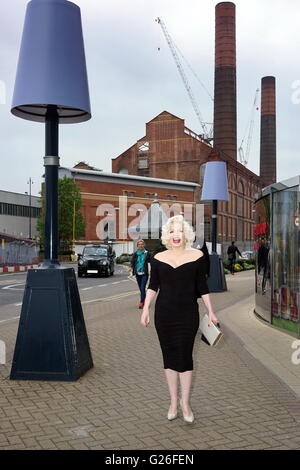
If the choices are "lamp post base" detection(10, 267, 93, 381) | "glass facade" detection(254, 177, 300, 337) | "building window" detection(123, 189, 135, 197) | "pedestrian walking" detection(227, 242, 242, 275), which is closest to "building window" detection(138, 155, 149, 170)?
"building window" detection(123, 189, 135, 197)

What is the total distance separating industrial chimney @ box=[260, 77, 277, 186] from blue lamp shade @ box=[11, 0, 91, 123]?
81385mm

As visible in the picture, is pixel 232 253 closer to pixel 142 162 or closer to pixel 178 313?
pixel 178 313

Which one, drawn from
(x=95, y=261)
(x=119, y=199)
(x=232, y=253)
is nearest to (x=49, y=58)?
(x=232, y=253)

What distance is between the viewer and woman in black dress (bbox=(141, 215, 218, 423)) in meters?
4.61

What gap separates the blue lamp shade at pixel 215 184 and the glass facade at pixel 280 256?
6544 mm

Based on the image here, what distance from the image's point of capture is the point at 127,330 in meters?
9.91

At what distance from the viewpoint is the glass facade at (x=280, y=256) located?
357 inches

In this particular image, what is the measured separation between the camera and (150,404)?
518 centimetres

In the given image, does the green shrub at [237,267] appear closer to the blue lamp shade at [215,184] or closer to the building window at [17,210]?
the blue lamp shade at [215,184]

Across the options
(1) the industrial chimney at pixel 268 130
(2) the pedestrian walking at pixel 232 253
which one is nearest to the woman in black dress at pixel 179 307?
(2) the pedestrian walking at pixel 232 253

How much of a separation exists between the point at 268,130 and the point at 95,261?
63847 mm
